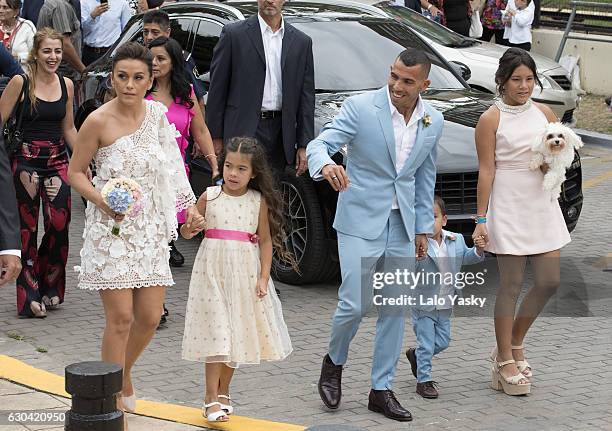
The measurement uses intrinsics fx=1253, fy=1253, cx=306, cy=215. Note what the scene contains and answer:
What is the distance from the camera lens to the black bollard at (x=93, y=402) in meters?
4.38

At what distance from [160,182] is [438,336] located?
1.85m

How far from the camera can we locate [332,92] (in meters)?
9.88

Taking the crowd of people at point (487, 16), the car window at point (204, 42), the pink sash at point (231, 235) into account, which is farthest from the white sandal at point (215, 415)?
the crowd of people at point (487, 16)

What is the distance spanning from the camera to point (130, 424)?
625 centimetres

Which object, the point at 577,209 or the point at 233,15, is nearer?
the point at 577,209

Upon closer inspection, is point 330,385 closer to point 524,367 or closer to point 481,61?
point 524,367

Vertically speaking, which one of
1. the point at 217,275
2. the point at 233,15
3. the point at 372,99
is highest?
the point at 233,15

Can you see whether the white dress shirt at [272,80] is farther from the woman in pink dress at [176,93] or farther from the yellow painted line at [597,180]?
the yellow painted line at [597,180]

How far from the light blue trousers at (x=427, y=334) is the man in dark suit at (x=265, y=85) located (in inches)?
82.9

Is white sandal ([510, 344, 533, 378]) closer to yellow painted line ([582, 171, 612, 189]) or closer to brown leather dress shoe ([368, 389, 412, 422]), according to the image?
brown leather dress shoe ([368, 389, 412, 422])

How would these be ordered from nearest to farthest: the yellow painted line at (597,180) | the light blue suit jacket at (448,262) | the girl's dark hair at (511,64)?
the girl's dark hair at (511,64)
the light blue suit jacket at (448,262)
the yellow painted line at (597,180)

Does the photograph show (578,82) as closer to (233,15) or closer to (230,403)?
(233,15)

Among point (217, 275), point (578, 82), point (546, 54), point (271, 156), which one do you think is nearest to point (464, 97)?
point (271, 156)

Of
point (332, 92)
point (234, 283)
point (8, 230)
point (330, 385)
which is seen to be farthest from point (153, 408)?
point (332, 92)
